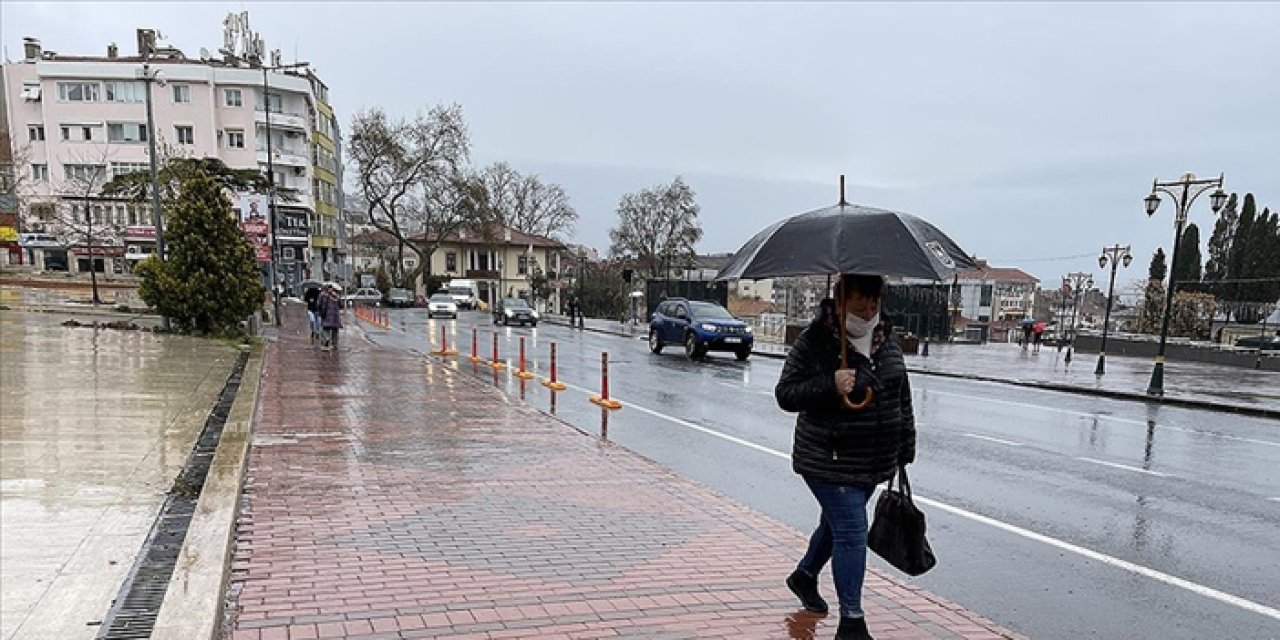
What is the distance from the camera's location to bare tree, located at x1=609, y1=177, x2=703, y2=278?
58.4 m

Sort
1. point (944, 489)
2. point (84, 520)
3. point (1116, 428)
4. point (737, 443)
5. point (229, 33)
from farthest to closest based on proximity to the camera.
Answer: point (229, 33)
point (1116, 428)
point (737, 443)
point (944, 489)
point (84, 520)

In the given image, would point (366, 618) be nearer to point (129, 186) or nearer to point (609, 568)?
point (609, 568)

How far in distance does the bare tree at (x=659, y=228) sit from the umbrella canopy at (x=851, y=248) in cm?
5307

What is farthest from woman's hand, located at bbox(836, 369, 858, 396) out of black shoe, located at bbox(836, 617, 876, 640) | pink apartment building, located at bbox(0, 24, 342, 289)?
pink apartment building, located at bbox(0, 24, 342, 289)

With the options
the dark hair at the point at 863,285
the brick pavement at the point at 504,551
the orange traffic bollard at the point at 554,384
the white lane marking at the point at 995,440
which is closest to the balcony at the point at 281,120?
the orange traffic bollard at the point at 554,384

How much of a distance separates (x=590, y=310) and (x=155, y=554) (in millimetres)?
61944

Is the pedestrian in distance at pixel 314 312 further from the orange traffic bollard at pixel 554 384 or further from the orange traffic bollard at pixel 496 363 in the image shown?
the orange traffic bollard at pixel 554 384

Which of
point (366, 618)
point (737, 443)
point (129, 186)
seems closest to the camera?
point (366, 618)

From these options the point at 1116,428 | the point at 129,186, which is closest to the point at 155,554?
the point at 1116,428

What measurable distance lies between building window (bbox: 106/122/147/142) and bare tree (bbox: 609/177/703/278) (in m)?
35.7

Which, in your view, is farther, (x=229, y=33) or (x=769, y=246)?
(x=229, y=33)

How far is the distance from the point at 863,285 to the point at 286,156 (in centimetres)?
6175

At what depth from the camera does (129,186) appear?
97.8ft

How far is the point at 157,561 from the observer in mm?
4691
